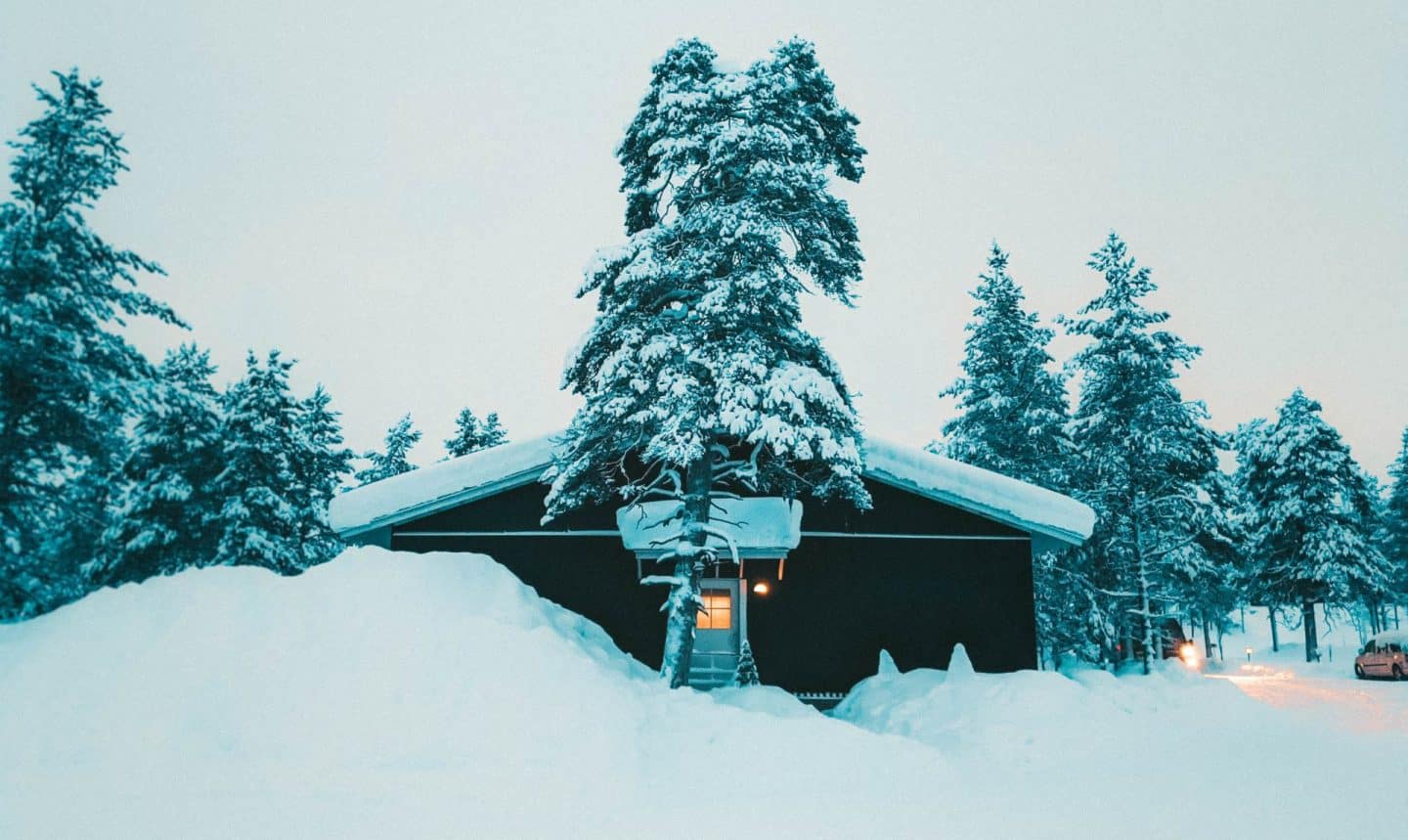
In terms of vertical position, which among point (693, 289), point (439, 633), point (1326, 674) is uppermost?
point (693, 289)

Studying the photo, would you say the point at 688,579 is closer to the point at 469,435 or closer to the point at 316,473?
the point at 316,473

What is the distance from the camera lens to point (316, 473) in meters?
28.1

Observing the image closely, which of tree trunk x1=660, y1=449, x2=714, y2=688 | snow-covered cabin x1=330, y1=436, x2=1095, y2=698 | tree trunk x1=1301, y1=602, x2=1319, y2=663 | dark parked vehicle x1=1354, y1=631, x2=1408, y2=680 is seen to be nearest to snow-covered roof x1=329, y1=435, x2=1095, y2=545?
snow-covered cabin x1=330, y1=436, x2=1095, y2=698

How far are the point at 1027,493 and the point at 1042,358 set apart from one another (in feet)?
39.4

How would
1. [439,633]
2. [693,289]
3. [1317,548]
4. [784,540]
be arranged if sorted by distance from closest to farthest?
[439,633] → [693,289] → [784,540] → [1317,548]

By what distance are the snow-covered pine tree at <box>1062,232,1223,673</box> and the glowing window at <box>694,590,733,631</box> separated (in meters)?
13.5

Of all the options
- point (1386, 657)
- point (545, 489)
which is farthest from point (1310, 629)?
point (545, 489)

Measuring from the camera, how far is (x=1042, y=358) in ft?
80.1

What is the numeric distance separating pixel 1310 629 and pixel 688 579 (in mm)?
36461

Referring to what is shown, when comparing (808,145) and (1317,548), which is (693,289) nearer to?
(808,145)

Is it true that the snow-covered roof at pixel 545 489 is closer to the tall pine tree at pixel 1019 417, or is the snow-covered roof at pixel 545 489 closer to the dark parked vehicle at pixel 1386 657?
the tall pine tree at pixel 1019 417

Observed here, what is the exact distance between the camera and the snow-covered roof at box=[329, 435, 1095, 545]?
13.5 meters

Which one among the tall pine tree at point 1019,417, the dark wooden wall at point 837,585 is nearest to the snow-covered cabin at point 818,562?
the dark wooden wall at point 837,585

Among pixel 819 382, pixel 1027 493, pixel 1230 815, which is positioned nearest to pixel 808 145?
pixel 819 382
